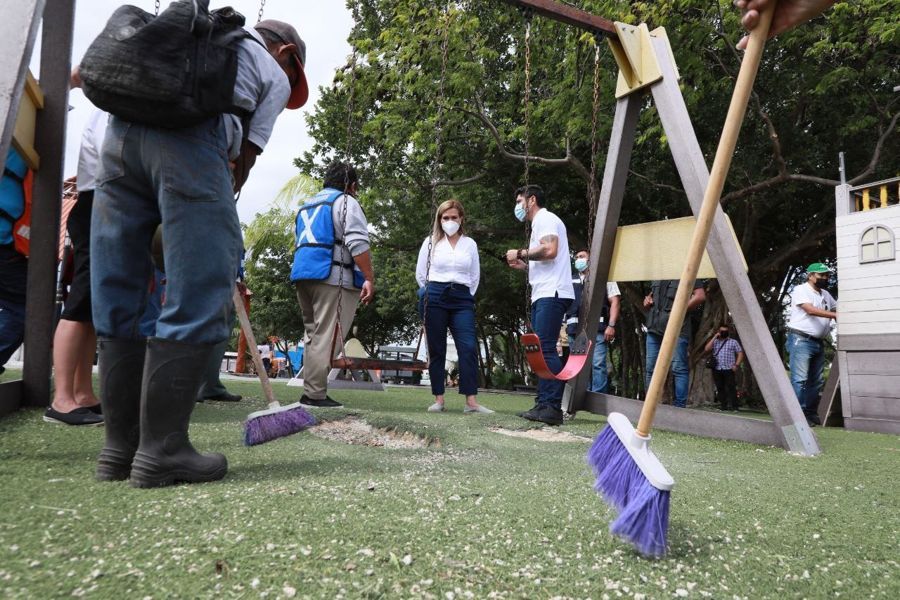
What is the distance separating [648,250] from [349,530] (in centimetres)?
375

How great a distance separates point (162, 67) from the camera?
1.83 m

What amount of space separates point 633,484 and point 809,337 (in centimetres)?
674

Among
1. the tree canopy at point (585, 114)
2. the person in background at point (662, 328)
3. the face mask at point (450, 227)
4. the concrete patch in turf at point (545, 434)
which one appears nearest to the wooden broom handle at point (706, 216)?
the concrete patch in turf at point (545, 434)

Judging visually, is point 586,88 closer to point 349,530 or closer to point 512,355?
point 349,530

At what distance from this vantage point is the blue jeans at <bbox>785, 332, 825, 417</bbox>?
718 centimetres

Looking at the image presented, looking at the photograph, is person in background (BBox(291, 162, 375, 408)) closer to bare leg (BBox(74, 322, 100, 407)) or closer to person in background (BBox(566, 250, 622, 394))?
bare leg (BBox(74, 322, 100, 407))

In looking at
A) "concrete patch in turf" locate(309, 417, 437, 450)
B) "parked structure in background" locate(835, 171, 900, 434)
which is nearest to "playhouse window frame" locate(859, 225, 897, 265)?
"parked structure in background" locate(835, 171, 900, 434)

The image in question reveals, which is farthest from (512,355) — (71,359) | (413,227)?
(71,359)

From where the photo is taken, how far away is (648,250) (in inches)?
183

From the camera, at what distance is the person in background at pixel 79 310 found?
10.2 ft

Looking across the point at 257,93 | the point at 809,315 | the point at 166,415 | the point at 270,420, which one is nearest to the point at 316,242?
the point at 270,420

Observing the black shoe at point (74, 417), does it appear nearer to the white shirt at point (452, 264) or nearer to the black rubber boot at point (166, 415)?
the black rubber boot at point (166, 415)

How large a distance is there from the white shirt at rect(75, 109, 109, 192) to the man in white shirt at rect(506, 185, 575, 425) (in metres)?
2.83

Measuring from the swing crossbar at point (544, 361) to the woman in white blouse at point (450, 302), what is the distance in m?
0.91
